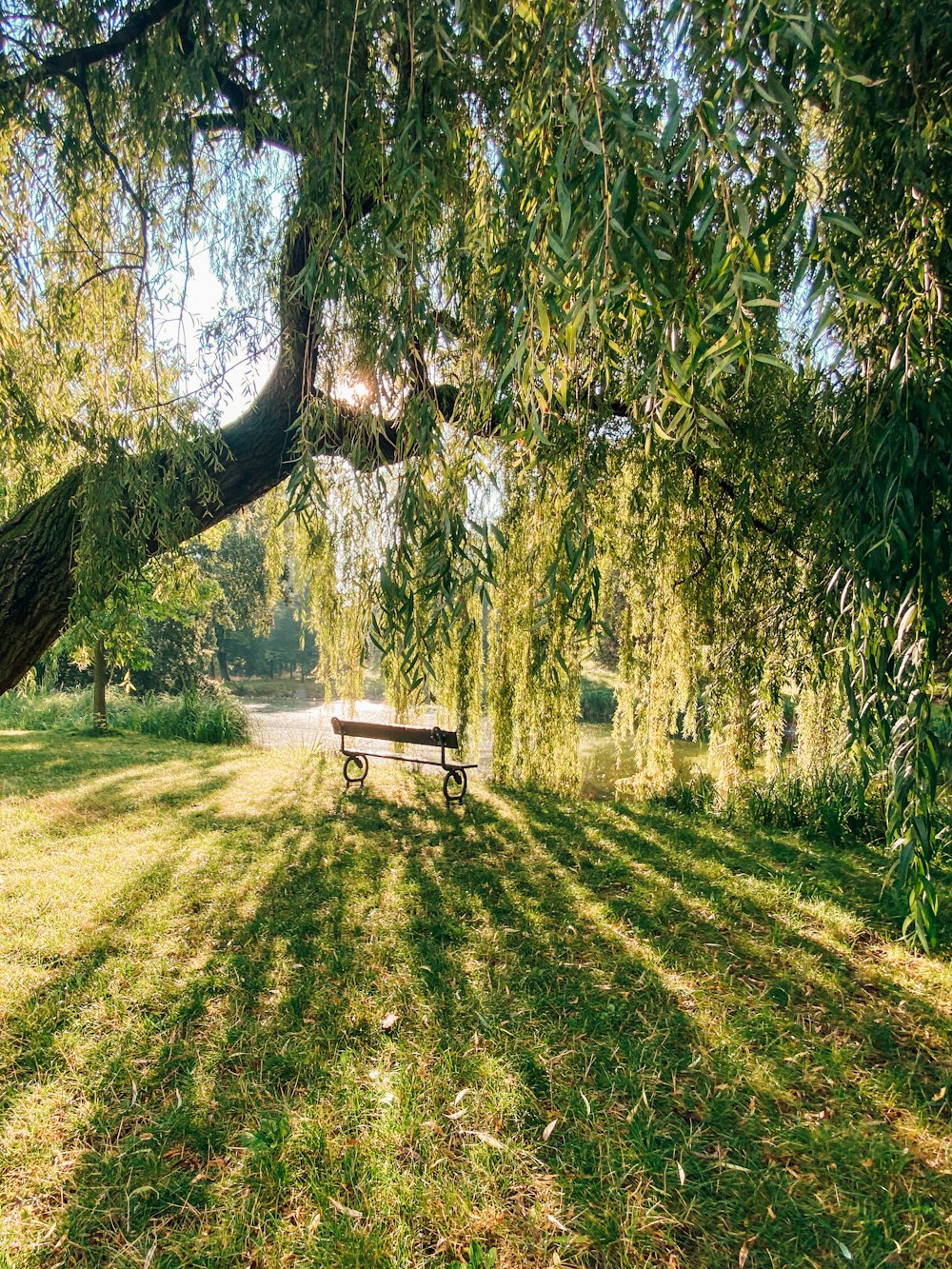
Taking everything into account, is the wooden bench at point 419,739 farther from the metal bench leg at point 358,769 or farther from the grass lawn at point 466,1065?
the grass lawn at point 466,1065

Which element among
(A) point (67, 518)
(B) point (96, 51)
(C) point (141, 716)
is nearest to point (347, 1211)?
(A) point (67, 518)

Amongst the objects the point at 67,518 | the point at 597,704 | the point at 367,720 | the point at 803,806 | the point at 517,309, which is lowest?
A: the point at 597,704

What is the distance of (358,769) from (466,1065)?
17.2ft

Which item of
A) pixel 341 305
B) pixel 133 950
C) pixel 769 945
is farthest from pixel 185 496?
pixel 769 945

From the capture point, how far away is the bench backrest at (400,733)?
5727mm

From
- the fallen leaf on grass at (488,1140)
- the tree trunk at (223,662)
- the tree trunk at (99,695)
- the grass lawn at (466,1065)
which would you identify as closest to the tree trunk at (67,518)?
the grass lawn at (466,1065)

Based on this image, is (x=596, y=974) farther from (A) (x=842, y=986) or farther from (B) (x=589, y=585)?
(B) (x=589, y=585)

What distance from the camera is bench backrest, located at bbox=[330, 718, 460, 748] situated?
5.73 m

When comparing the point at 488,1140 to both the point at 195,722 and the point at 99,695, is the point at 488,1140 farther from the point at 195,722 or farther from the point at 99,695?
the point at 99,695

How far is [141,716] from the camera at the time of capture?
11.0 metres

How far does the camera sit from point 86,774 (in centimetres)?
687

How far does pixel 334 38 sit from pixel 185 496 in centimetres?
182

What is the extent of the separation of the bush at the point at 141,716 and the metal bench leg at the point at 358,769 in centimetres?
361

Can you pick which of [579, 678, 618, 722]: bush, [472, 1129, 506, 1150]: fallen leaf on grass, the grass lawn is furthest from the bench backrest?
[579, 678, 618, 722]: bush
